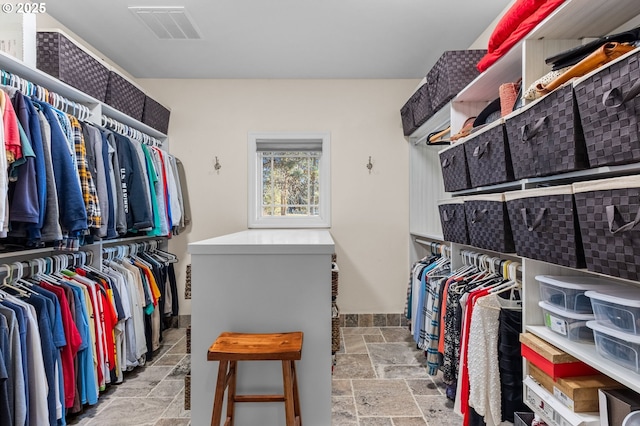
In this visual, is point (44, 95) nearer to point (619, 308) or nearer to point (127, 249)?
point (127, 249)

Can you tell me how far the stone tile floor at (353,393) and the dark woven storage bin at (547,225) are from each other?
1.23 meters

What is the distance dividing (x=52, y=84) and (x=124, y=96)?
2.37 ft

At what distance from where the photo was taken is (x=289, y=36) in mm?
2760

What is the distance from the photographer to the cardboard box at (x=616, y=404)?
1057 millimetres

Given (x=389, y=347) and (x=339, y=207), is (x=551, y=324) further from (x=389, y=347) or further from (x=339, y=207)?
(x=339, y=207)

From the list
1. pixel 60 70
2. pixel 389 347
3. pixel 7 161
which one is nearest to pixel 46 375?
pixel 7 161

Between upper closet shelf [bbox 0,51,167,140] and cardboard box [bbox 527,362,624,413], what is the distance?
2.69 metres

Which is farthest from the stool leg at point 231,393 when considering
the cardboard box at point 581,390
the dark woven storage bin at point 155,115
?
the dark woven storage bin at point 155,115

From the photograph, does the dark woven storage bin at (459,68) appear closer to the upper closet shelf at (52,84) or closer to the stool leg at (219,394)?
the stool leg at (219,394)

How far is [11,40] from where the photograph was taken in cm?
191

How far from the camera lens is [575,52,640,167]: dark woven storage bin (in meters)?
0.89

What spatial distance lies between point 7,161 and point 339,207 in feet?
8.52

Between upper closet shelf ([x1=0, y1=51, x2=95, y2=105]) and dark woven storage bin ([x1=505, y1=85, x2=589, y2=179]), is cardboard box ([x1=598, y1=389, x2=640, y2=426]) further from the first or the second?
upper closet shelf ([x1=0, y1=51, x2=95, y2=105])

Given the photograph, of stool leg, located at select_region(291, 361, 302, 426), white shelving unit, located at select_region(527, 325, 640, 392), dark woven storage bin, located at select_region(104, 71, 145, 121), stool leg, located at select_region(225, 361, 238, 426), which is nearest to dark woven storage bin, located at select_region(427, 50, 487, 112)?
white shelving unit, located at select_region(527, 325, 640, 392)
